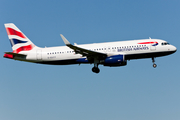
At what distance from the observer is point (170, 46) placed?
4559cm

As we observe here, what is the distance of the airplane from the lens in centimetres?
4419

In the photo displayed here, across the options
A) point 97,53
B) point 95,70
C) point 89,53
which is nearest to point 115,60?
point 97,53

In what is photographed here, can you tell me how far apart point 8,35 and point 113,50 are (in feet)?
58.6

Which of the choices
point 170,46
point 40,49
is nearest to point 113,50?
point 170,46

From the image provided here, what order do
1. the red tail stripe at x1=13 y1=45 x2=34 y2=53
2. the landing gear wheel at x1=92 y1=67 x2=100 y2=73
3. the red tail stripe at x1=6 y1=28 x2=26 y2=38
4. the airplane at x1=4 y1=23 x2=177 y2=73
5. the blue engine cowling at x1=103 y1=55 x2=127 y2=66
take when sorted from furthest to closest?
the red tail stripe at x1=6 y1=28 x2=26 y2=38 → the red tail stripe at x1=13 y1=45 x2=34 y2=53 → the landing gear wheel at x1=92 y1=67 x2=100 y2=73 → the airplane at x1=4 y1=23 x2=177 y2=73 → the blue engine cowling at x1=103 y1=55 x2=127 y2=66

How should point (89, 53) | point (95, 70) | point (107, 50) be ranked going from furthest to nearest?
point (95, 70) < point (107, 50) < point (89, 53)

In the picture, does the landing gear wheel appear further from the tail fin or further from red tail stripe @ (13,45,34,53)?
red tail stripe @ (13,45,34,53)

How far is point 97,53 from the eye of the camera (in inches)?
1719

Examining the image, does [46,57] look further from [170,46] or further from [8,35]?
[170,46]

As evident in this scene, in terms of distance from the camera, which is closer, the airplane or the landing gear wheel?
the airplane

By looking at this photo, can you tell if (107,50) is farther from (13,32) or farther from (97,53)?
(13,32)

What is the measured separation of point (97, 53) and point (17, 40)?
14117 millimetres

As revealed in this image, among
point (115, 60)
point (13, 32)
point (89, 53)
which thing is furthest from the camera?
point (13, 32)

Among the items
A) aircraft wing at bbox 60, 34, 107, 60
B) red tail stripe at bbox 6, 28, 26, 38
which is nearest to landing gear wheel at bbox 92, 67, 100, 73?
aircraft wing at bbox 60, 34, 107, 60
